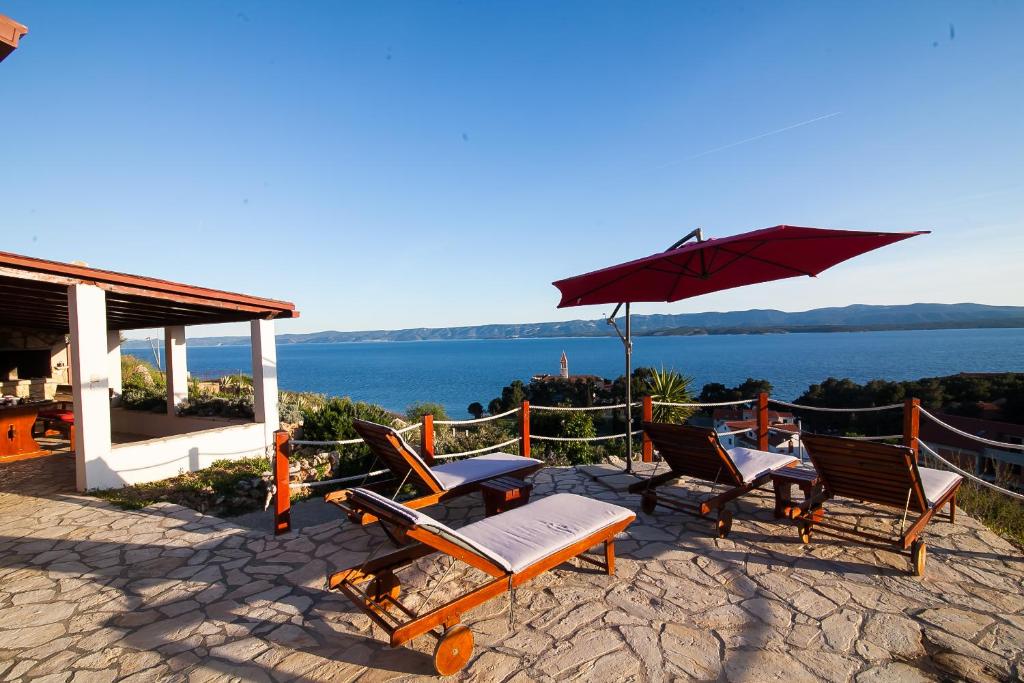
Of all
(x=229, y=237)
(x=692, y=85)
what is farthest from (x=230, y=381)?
(x=692, y=85)

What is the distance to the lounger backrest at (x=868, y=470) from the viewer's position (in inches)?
128

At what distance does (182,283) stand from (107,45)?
4.08m

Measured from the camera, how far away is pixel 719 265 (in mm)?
4793

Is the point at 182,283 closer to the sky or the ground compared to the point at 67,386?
closer to the sky

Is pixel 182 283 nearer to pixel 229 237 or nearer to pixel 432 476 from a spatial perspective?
pixel 432 476

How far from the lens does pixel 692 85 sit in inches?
349

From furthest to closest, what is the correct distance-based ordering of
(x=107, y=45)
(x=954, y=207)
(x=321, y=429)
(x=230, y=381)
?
(x=230, y=381)
(x=954, y=207)
(x=321, y=429)
(x=107, y=45)

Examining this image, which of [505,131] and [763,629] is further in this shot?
[505,131]

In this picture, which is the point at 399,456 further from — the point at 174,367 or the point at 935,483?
the point at 174,367

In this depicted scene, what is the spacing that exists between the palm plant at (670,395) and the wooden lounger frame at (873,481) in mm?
5849

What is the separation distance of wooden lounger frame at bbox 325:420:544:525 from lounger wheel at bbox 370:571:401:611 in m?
0.90

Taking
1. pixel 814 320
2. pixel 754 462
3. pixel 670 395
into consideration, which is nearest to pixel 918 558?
pixel 754 462

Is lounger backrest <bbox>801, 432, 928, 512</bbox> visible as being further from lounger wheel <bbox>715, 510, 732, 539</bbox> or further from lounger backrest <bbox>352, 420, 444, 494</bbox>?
lounger backrest <bbox>352, 420, 444, 494</bbox>

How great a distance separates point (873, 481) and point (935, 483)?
0.72 meters
